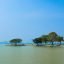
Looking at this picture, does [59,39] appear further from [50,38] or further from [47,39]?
[47,39]

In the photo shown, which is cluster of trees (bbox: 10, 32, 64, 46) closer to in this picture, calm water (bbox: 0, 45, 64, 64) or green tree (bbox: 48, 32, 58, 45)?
green tree (bbox: 48, 32, 58, 45)

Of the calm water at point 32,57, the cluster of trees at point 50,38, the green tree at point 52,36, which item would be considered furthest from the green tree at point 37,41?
the calm water at point 32,57

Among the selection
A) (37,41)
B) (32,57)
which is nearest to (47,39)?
Result: (37,41)

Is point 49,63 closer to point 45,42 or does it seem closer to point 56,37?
point 56,37

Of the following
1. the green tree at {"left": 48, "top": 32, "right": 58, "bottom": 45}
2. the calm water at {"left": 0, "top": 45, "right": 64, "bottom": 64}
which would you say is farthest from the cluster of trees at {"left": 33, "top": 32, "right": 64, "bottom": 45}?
the calm water at {"left": 0, "top": 45, "right": 64, "bottom": 64}

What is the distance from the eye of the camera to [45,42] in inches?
2277

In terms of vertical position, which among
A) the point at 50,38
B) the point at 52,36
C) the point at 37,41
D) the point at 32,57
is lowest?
the point at 32,57

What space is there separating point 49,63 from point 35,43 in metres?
43.4

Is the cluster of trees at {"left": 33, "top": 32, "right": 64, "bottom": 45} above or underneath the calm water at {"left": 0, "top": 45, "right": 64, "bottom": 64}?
above

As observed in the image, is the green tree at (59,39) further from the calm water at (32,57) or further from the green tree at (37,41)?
the calm water at (32,57)

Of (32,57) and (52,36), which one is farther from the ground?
(52,36)

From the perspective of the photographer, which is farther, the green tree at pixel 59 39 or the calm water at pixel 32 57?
the green tree at pixel 59 39

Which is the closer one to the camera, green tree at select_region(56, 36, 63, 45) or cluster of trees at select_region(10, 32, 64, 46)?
cluster of trees at select_region(10, 32, 64, 46)

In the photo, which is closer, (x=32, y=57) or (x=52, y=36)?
(x=32, y=57)
